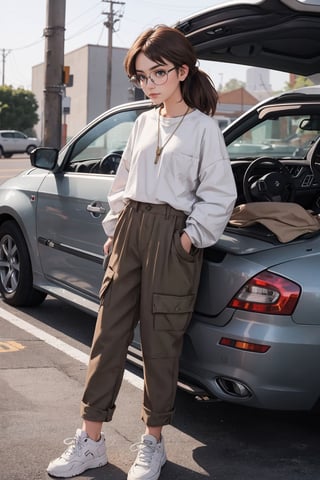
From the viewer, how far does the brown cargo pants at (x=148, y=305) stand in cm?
337

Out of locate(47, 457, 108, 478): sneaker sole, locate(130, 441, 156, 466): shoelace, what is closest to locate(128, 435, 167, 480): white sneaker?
locate(130, 441, 156, 466): shoelace

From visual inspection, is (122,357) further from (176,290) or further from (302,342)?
(302,342)

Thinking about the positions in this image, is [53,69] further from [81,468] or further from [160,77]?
[81,468]

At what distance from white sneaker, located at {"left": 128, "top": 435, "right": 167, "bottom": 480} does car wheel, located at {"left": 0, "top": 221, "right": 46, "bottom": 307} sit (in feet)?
9.03

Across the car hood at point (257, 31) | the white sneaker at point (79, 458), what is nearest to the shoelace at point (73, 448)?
the white sneaker at point (79, 458)

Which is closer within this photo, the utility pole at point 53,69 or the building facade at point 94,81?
the utility pole at point 53,69

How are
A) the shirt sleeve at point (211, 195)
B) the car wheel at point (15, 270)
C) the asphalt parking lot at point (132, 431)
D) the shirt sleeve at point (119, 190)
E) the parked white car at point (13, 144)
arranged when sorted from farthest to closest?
the parked white car at point (13, 144) < the car wheel at point (15, 270) < the shirt sleeve at point (119, 190) < the asphalt parking lot at point (132, 431) < the shirt sleeve at point (211, 195)

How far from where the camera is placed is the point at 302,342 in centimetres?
341

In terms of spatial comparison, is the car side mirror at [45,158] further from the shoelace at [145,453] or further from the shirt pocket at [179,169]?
the shoelace at [145,453]

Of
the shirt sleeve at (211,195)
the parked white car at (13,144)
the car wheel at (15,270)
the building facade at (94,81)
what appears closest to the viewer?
the shirt sleeve at (211,195)

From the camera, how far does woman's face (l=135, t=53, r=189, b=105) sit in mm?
3377

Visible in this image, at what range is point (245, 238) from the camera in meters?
3.71

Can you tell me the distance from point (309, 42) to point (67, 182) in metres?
1.94

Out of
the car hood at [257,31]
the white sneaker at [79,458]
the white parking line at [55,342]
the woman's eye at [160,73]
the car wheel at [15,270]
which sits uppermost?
the car hood at [257,31]
